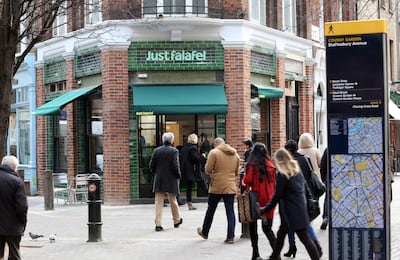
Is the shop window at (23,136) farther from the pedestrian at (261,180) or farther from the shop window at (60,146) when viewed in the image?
the pedestrian at (261,180)

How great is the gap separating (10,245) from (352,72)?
464cm

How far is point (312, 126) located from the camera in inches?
951

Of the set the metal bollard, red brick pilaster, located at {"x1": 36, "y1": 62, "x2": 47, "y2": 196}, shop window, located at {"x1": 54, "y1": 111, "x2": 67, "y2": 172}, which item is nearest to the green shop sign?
shop window, located at {"x1": 54, "y1": 111, "x2": 67, "y2": 172}

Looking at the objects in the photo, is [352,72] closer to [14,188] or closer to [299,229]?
[299,229]

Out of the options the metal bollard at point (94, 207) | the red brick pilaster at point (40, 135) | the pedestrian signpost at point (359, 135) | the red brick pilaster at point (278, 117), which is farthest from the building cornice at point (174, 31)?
the pedestrian signpost at point (359, 135)

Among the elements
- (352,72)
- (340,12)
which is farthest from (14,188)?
(340,12)

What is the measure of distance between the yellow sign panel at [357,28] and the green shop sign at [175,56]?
10.9 meters

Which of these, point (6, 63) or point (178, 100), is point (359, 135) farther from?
point (178, 100)

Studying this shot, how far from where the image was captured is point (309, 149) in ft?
40.7

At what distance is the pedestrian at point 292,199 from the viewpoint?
8781mm

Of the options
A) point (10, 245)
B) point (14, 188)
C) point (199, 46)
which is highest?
point (199, 46)

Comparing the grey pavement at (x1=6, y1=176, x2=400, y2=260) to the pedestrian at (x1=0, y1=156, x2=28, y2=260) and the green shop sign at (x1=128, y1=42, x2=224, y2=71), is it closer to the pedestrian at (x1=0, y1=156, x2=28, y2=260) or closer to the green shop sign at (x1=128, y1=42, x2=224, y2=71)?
the pedestrian at (x1=0, y1=156, x2=28, y2=260)

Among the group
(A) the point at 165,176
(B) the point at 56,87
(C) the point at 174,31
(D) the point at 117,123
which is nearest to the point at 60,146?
(B) the point at 56,87

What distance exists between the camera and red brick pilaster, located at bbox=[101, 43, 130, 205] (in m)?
18.7
